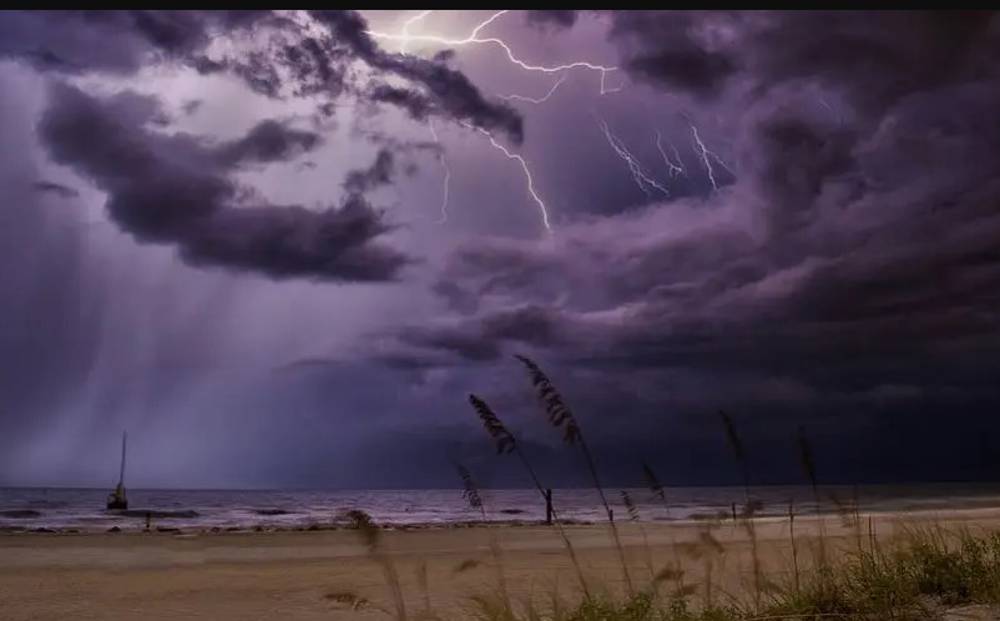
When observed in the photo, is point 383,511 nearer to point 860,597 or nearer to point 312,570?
point 312,570

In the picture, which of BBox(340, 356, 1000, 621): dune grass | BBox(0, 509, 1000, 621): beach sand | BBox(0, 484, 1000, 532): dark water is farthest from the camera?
BBox(0, 484, 1000, 532): dark water

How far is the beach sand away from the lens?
9.82 meters

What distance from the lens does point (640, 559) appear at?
53.2 feet

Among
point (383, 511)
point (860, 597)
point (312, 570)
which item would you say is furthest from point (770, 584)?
point (383, 511)

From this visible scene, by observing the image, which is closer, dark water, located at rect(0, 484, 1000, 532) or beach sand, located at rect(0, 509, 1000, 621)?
beach sand, located at rect(0, 509, 1000, 621)

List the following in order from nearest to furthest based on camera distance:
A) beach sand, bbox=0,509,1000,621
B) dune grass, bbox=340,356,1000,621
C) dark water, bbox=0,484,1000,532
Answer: dune grass, bbox=340,356,1000,621 < beach sand, bbox=0,509,1000,621 < dark water, bbox=0,484,1000,532

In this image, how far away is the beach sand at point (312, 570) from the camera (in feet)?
32.2

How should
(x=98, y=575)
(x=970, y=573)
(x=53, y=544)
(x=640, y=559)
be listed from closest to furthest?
(x=970, y=573) → (x=98, y=575) → (x=640, y=559) → (x=53, y=544)

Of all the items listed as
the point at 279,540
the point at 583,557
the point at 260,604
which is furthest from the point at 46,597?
→ the point at 279,540

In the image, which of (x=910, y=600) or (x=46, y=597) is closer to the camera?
(x=910, y=600)

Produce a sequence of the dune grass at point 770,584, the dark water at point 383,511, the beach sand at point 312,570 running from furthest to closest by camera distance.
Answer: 1. the dark water at point 383,511
2. the beach sand at point 312,570
3. the dune grass at point 770,584

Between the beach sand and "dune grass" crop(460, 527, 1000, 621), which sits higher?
"dune grass" crop(460, 527, 1000, 621)
